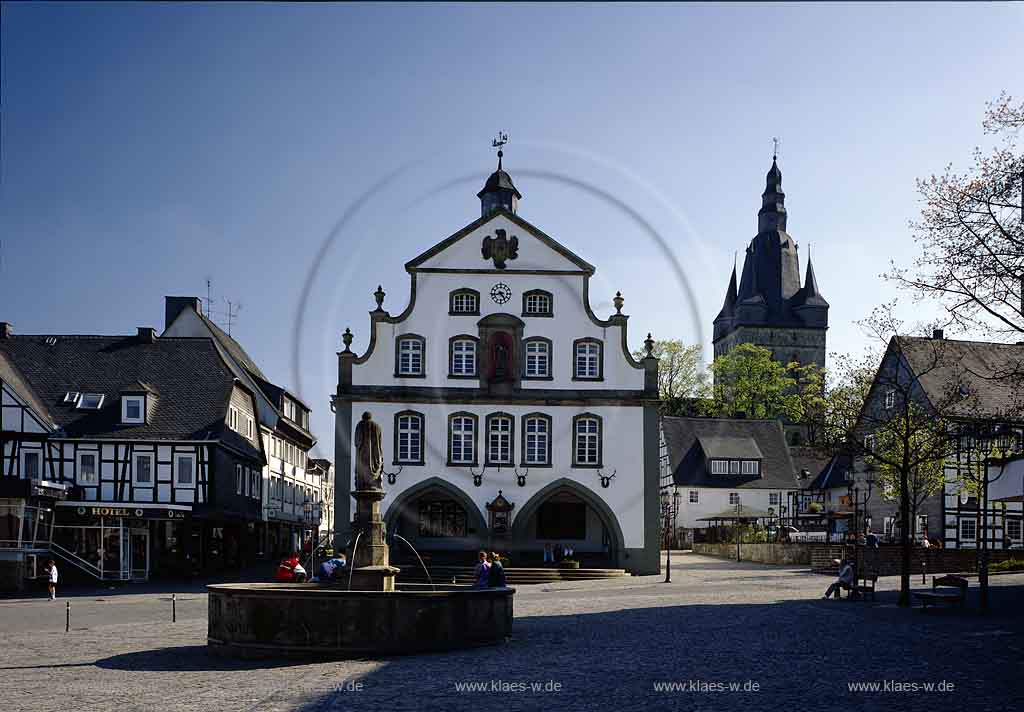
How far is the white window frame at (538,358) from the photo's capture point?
47625mm

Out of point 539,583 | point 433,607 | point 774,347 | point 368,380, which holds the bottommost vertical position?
point 539,583

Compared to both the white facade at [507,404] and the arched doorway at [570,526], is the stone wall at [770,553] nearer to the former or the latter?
the white facade at [507,404]

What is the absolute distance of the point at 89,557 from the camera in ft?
144

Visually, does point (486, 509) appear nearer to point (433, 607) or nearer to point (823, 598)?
point (823, 598)

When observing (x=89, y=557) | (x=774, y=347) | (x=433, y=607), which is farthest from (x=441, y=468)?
(x=774, y=347)

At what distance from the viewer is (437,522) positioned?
47.7 m

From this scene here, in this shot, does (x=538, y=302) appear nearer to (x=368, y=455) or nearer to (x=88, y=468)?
(x=88, y=468)

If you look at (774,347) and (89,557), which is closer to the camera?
(89,557)

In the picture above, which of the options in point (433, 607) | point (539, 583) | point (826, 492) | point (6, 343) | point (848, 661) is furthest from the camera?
point (826, 492)

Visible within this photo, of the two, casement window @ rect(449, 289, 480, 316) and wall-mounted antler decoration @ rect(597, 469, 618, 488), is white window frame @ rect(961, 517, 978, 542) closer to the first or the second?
wall-mounted antler decoration @ rect(597, 469, 618, 488)

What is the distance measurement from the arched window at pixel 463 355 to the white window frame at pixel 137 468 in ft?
40.3

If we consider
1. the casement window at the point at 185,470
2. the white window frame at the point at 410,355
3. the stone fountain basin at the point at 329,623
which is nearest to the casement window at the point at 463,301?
the white window frame at the point at 410,355

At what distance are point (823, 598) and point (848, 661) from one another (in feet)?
43.0

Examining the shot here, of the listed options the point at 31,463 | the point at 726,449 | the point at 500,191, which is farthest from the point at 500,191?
the point at 726,449
